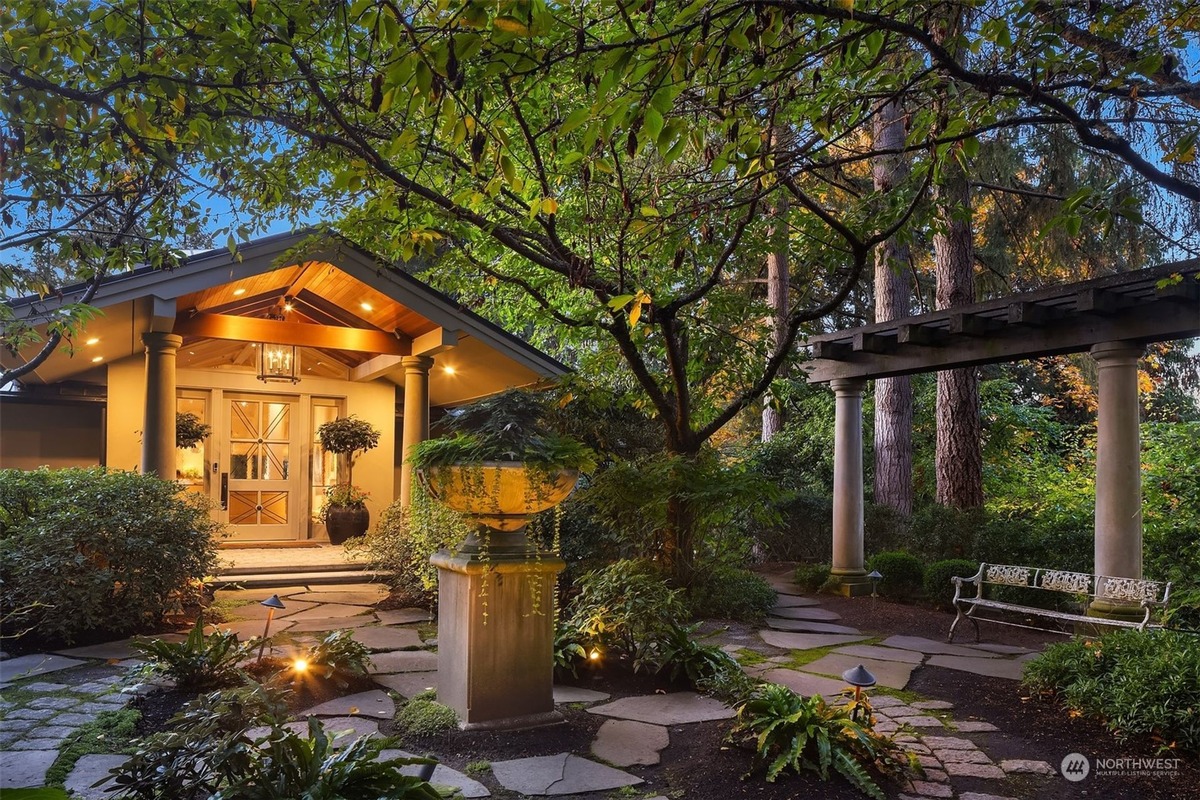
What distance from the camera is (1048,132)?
425 inches

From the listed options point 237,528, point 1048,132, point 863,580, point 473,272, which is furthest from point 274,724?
point 1048,132

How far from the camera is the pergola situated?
709cm

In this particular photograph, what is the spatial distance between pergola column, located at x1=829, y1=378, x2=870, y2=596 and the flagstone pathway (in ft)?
7.42

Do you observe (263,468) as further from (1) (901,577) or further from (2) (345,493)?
(1) (901,577)

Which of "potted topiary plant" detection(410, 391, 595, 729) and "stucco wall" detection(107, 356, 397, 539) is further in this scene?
"stucco wall" detection(107, 356, 397, 539)

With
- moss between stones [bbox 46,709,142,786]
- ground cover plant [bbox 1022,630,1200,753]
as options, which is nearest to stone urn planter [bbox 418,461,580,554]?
moss between stones [bbox 46,709,142,786]

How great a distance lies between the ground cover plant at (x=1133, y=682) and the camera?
443 centimetres

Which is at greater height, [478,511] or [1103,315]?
[1103,315]

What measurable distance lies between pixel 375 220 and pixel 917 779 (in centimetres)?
595

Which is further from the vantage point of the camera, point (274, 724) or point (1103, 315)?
point (1103, 315)

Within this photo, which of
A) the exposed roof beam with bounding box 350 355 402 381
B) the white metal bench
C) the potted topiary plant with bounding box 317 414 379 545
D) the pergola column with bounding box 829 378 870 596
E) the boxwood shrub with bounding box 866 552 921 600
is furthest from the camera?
the potted topiary plant with bounding box 317 414 379 545

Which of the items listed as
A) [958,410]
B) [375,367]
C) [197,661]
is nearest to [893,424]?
[958,410]

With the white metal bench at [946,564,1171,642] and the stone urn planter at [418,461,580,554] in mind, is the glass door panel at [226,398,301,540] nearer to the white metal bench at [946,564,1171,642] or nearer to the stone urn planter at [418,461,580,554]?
the stone urn planter at [418,461,580,554]

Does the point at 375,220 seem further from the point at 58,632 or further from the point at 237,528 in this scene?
the point at 237,528
